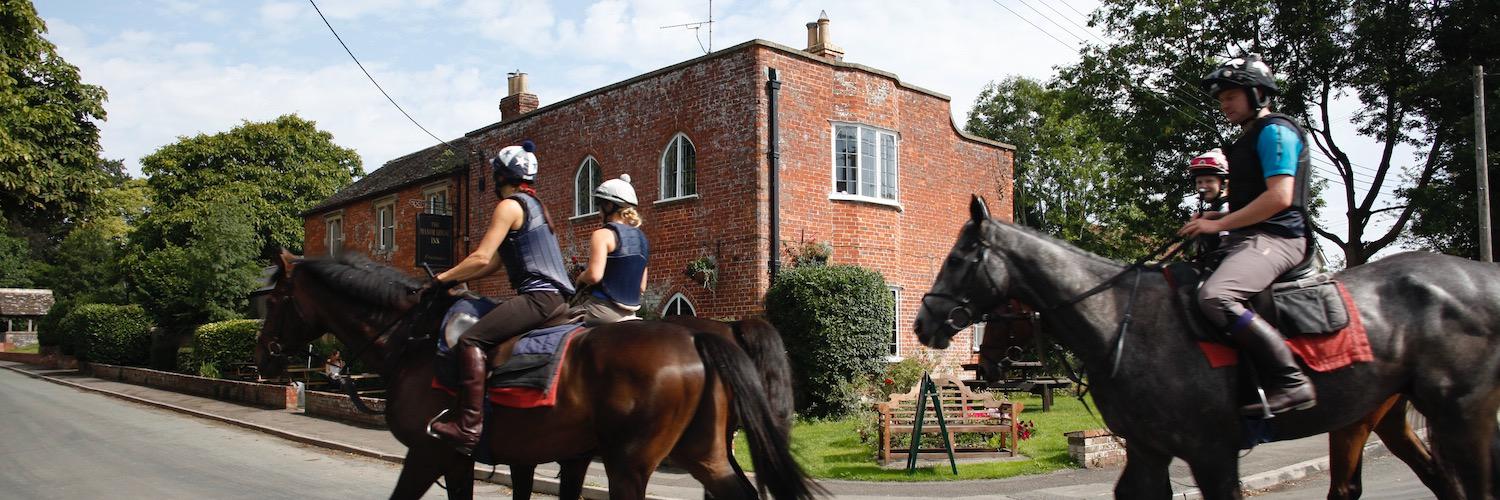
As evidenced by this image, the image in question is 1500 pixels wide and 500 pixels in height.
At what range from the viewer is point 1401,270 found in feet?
15.4

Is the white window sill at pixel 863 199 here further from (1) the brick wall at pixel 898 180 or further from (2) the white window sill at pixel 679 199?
(2) the white window sill at pixel 679 199

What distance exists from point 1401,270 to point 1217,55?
22.6 metres

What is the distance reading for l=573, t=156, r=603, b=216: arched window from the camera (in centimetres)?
2100

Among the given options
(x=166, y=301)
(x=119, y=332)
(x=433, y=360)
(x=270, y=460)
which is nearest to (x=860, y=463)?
(x=433, y=360)

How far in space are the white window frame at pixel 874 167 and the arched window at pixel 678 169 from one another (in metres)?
2.74

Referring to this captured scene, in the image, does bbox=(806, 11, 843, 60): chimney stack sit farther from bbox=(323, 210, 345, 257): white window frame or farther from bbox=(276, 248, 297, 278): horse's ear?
bbox=(323, 210, 345, 257): white window frame

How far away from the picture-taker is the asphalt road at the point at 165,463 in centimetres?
1015

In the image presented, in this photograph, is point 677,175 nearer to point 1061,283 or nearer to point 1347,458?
point 1347,458

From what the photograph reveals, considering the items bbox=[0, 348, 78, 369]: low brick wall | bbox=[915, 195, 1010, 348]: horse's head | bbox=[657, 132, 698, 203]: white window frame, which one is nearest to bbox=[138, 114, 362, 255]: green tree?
bbox=[0, 348, 78, 369]: low brick wall

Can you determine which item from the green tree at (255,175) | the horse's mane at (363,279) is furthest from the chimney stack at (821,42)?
the green tree at (255,175)

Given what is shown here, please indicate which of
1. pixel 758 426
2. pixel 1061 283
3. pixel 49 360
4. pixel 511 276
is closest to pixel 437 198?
pixel 511 276

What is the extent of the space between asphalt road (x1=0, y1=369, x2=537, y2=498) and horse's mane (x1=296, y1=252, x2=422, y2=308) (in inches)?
167

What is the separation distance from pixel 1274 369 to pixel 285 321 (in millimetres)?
5525

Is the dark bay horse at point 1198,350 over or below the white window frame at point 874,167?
below
